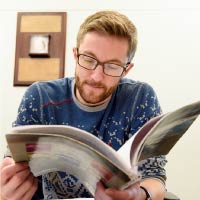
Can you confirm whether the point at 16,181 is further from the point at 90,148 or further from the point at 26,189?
the point at 90,148

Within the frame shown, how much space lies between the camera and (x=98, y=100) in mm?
1062

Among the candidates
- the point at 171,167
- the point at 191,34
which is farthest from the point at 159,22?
the point at 171,167

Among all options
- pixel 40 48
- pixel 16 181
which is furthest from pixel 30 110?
pixel 40 48

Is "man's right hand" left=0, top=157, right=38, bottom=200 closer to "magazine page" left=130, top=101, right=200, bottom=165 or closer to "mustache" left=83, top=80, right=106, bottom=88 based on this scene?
"magazine page" left=130, top=101, right=200, bottom=165

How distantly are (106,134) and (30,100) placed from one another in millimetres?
246

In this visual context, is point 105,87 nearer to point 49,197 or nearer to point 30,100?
point 30,100

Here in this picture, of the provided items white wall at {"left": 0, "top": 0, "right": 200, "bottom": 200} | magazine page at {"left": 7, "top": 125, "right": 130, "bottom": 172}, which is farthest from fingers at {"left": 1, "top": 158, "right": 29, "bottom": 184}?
white wall at {"left": 0, "top": 0, "right": 200, "bottom": 200}

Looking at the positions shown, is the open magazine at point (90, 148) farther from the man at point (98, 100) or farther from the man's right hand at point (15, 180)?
the man at point (98, 100)

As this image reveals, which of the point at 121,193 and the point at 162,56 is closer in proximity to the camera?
the point at 121,193

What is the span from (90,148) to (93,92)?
0.47 meters

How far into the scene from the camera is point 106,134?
105cm

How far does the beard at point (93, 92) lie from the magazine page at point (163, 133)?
302 millimetres

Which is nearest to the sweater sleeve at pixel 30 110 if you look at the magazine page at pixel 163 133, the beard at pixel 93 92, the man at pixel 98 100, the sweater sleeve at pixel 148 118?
the man at pixel 98 100

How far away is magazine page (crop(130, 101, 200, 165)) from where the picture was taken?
0.68m
